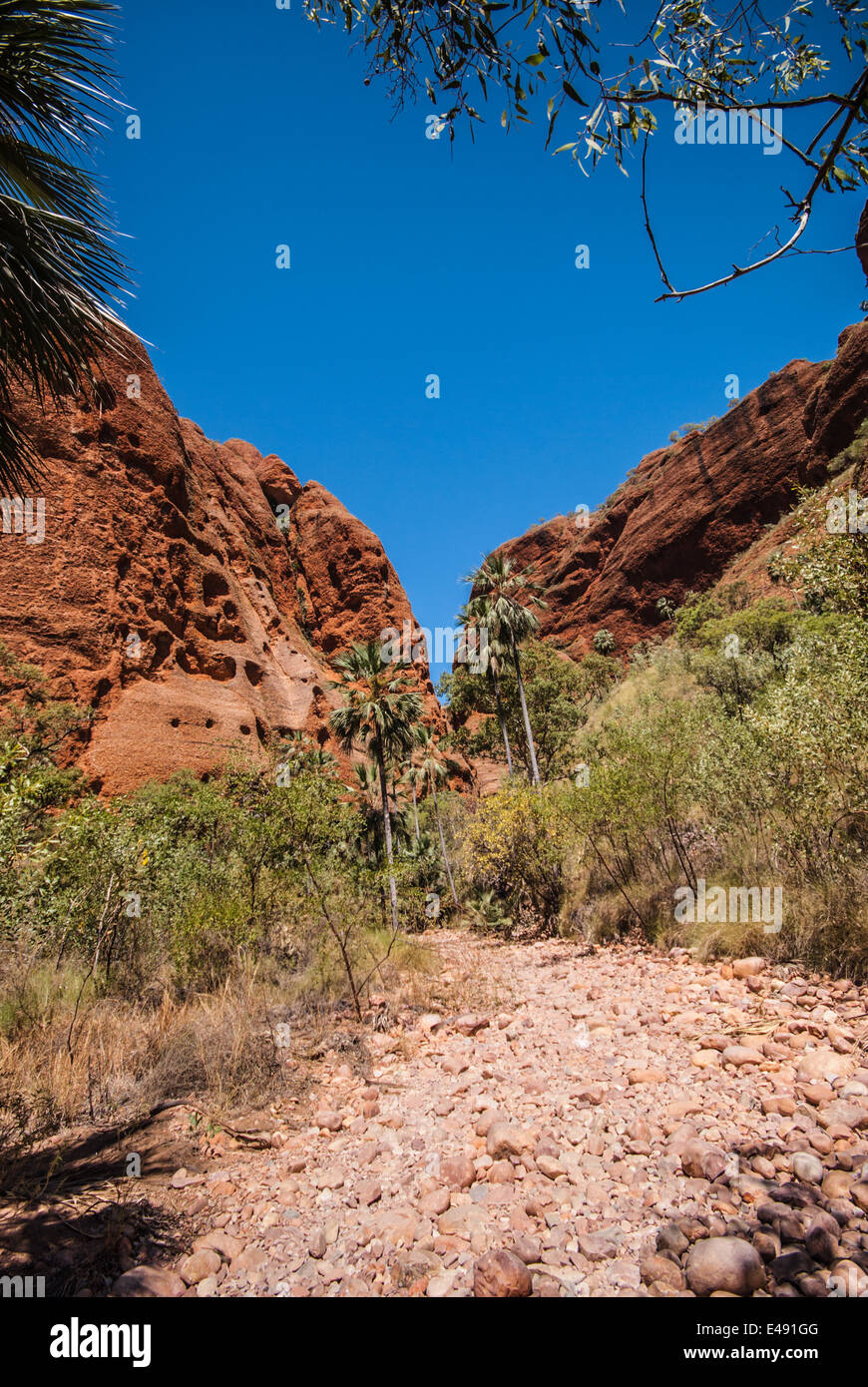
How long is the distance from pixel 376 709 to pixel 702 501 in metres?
40.6

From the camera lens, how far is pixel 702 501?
1855 inches

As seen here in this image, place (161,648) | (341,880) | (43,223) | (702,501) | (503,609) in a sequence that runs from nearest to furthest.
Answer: (43,223) < (341,880) < (503,609) < (161,648) < (702,501)

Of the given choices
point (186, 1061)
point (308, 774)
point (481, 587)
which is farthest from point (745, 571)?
point (186, 1061)

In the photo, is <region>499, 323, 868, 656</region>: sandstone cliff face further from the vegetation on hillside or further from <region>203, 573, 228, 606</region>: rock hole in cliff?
the vegetation on hillside

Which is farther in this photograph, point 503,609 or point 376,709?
point 503,609

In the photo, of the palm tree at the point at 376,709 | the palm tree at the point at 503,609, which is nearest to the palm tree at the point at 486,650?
the palm tree at the point at 503,609

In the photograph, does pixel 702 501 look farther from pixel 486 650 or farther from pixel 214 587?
Answer: pixel 214 587

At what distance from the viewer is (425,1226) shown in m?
3.67

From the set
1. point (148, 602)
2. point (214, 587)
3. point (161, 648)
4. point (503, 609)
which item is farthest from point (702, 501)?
point (161, 648)

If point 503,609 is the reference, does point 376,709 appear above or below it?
below

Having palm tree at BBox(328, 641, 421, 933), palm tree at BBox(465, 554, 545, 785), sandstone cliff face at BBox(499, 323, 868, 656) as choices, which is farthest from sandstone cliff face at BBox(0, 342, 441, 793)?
sandstone cliff face at BBox(499, 323, 868, 656)

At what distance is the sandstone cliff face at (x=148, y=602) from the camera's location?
25562mm

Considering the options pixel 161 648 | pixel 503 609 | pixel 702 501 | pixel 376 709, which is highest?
pixel 702 501
